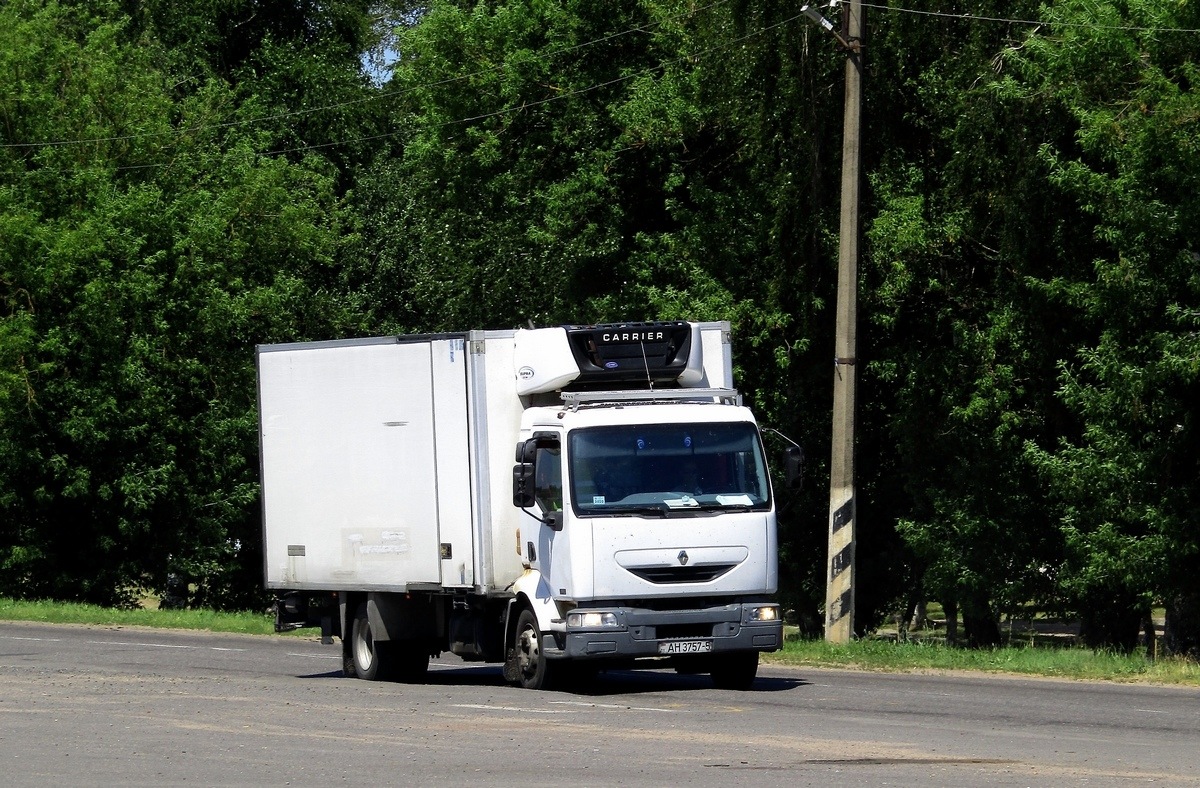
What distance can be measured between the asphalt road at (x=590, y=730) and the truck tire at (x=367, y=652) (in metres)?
0.38

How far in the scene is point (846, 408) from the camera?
24.7 meters

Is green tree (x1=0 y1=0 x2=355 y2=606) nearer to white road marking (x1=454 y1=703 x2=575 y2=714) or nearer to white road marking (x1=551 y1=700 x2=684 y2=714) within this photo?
white road marking (x1=454 y1=703 x2=575 y2=714)

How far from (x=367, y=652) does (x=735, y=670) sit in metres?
4.08

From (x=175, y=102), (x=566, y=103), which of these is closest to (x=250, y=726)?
(x=566, y=103)

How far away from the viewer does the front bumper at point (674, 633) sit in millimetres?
16656

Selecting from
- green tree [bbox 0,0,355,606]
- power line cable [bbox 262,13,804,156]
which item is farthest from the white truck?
green tree [bbox 0,0,355,606]

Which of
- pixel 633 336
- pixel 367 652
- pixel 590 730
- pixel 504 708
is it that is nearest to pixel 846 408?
pixel 633 336

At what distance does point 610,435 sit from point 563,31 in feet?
81.9

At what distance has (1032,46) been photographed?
2661 centimetres

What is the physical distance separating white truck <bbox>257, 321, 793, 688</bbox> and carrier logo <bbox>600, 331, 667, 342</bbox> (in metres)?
0.02

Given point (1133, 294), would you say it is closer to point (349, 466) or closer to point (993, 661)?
point (993, 661)

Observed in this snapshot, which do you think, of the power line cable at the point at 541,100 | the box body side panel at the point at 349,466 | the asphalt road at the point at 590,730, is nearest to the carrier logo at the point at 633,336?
the box body side panel at the point at 349,466

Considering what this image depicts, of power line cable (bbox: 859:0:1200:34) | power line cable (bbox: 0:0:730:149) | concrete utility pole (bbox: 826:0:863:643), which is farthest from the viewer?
power line cable (bbox: 0:0:730:149)

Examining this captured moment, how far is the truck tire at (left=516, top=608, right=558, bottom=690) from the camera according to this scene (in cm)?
1742
